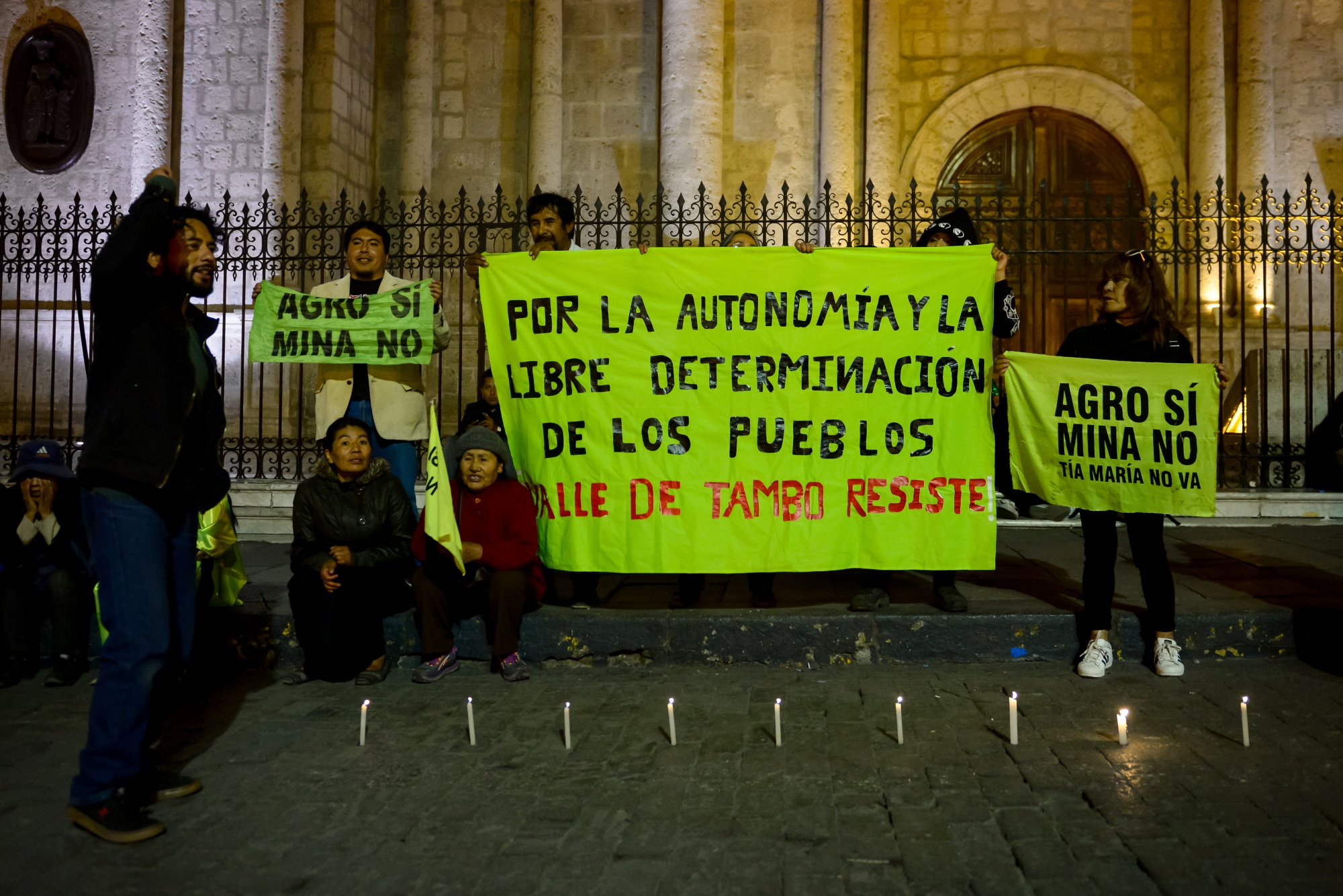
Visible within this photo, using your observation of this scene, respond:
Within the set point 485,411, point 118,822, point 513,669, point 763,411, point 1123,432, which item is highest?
point 485,411

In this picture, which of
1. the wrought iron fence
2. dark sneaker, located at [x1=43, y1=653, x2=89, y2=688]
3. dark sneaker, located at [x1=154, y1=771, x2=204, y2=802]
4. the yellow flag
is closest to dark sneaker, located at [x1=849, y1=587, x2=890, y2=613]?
the yellow flag

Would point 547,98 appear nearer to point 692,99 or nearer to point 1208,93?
point 692,99

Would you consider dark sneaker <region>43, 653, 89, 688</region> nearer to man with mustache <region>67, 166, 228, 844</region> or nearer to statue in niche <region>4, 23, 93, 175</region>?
man with mustache <region>67, 166, 228, 844</region>

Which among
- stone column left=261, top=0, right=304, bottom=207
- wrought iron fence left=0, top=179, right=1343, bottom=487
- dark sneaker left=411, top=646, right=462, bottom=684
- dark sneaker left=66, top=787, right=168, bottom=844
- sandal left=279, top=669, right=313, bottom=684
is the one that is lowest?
dark sneaker left=66, top=787, right=168, bottom=844

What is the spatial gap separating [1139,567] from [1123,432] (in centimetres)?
77

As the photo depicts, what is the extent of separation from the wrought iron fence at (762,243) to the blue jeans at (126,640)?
4.72 metres

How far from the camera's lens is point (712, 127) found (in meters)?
12.9

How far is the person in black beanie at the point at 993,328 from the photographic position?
19.2ft

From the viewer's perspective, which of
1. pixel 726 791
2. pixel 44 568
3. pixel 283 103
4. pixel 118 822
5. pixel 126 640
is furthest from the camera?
pixel 283 103

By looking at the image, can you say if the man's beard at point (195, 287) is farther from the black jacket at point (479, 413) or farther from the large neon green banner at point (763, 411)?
the black jacket at point (479, 413)

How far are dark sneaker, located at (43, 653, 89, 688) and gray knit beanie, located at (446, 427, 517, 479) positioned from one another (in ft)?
7.69

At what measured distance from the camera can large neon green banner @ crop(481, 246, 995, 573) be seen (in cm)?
584

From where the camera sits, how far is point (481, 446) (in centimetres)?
580

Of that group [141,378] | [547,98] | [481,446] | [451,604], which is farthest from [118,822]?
[547,98]
